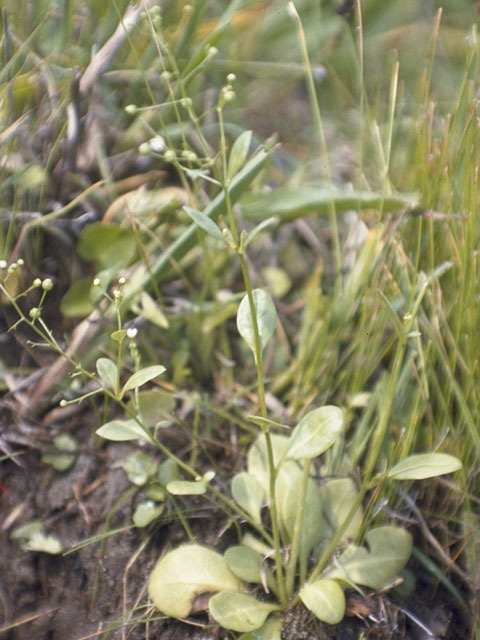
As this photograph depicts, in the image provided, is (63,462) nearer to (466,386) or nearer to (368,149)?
(466,386)

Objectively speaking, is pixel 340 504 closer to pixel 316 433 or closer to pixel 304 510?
pixel 304 510

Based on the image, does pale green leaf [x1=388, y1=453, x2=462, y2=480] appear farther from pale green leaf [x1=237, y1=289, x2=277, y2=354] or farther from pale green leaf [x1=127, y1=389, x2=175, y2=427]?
pale green leaf [x1=127, y1=389, x2=175, y2=427]

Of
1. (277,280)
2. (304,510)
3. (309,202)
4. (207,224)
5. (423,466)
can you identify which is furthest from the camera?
(277,280)

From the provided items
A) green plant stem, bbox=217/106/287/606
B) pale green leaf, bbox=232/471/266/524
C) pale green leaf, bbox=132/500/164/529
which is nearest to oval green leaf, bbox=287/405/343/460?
green plant stem, bbox=217/106/287/606

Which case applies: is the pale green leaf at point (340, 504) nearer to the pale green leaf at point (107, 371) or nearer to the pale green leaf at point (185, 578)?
the pale green leaf at point (185, 578)

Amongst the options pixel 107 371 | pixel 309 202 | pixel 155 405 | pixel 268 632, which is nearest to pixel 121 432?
pixel 107 371

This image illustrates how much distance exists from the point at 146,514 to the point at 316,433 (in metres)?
0.32

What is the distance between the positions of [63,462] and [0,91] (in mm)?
597

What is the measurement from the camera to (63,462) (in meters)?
1.09

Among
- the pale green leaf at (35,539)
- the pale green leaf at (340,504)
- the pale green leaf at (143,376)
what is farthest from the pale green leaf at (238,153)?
the pale green leaf at (35,539)

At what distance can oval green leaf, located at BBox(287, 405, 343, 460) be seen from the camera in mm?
812

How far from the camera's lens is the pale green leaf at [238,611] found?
84 cm

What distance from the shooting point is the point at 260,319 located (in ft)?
2.72

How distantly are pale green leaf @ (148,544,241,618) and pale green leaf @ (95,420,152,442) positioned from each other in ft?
0.60
